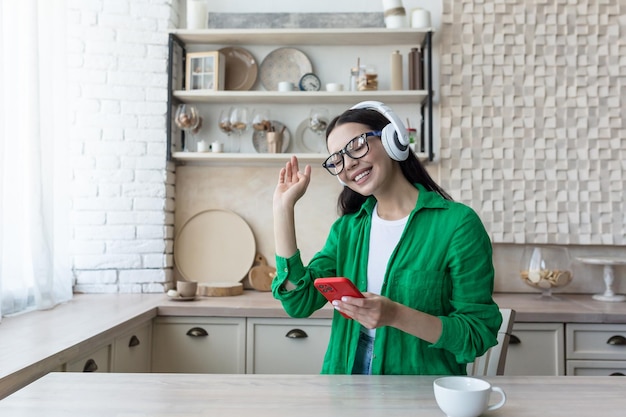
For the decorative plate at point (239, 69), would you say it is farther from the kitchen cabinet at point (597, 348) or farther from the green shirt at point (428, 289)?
the kitchen cabinet at point (597, 348)

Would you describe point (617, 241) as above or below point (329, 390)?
above

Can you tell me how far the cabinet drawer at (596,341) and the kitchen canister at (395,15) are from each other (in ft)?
5.72

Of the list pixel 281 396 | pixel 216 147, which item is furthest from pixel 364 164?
pixel 216 147

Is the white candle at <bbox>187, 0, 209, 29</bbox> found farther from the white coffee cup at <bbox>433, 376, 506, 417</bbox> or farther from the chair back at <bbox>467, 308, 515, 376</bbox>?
the white coffee cup at <bbox>433, 376, 506, 417</bbox>

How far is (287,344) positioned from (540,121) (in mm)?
1847

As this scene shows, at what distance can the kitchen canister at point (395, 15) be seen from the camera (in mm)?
3045

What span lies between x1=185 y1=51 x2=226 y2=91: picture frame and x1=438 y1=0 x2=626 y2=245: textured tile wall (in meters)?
1.26

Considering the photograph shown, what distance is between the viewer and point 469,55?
10.4 feet

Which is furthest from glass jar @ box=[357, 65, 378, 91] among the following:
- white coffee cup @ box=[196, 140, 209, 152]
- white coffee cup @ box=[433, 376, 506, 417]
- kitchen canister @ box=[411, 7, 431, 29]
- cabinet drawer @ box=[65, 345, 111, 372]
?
white coffee cup @ box=[433, 376, 506, 417]

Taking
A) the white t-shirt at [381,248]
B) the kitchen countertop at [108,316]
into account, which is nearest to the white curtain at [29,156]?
the kitchen countertop at [108,316]

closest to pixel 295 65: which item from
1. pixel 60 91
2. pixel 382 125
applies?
pixel 60 91

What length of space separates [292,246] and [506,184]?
6.48 ft

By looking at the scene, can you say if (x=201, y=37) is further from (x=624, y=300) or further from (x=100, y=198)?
(x=624, y=300)

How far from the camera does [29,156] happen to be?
2355mm
